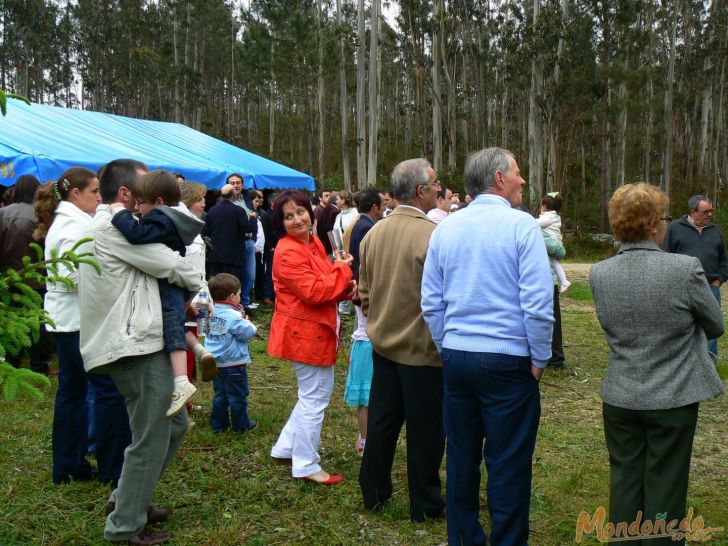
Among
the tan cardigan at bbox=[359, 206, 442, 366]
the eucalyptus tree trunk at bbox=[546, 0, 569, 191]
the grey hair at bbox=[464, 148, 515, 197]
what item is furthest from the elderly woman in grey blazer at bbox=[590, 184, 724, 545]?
the eucalyptus tree trunk at bbox=[546, 0, 569, 191]

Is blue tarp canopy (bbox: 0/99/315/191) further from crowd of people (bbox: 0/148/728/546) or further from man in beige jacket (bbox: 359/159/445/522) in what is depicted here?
man in beige jacket (bbox: 359/159/445/522)

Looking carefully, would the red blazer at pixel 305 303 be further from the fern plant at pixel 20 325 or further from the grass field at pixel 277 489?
the fern plant at pixel 20 325

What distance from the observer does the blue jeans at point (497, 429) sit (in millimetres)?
2764

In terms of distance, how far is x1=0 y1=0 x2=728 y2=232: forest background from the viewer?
28.3 m

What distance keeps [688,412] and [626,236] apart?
0.75 metres

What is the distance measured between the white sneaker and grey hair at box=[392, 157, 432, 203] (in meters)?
1.36

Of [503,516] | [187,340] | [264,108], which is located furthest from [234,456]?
[264,108]

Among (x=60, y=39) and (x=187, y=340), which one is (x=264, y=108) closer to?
(x=60, y=39)

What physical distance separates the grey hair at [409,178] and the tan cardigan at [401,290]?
0.07m

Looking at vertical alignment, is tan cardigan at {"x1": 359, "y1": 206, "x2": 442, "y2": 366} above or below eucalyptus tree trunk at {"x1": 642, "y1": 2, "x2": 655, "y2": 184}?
below

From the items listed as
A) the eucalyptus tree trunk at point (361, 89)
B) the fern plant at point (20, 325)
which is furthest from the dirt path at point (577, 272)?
the eucalyptus tree trunk at point (361, 89)

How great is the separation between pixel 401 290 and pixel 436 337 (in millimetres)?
395

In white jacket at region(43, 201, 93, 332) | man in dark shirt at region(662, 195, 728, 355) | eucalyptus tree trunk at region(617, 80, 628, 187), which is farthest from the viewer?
eucalyptus tree trunk at region(617, 80, 628, 187)

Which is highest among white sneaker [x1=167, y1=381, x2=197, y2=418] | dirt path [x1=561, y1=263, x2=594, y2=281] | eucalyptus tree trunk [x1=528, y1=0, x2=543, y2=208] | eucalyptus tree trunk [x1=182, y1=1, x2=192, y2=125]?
eucalyptus tree trunk [x1=182, y1=1, x2=192, y2=125]
